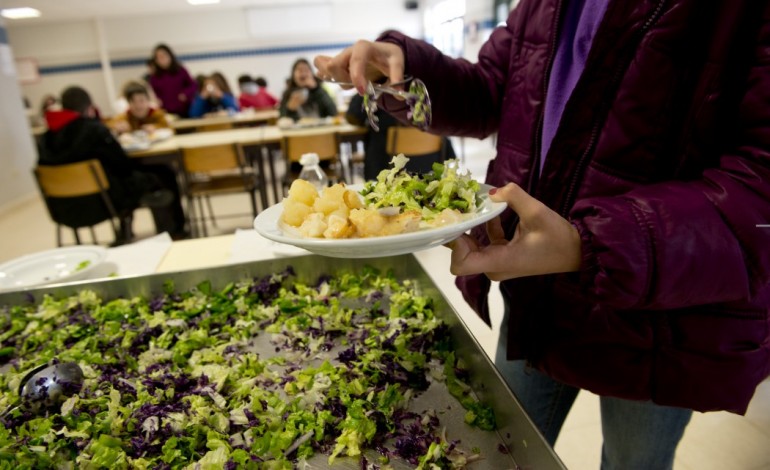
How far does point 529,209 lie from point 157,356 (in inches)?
36.3

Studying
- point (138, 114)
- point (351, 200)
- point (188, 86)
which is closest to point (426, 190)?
point (351, 200)

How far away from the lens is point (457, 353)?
1090mm

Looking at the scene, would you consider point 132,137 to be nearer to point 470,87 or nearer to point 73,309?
point 73,309

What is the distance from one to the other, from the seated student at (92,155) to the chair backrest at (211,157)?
47 centimetres

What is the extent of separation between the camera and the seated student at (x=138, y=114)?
551 centimetres

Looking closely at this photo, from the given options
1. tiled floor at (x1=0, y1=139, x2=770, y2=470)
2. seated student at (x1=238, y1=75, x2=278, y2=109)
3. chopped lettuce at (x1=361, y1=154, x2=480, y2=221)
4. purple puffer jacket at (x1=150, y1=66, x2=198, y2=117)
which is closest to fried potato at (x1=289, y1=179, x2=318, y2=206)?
chopped lettuce at (x1=361, y1=154, x2=480, y2=221)

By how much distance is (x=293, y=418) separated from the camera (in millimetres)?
909

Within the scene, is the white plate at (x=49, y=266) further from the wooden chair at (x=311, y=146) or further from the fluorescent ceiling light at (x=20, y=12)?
the fluorescent ceiling light at (x=20, y=12)

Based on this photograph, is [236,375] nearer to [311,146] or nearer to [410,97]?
[410,97]

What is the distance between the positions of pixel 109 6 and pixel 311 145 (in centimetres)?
949

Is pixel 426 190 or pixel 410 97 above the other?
pixel 410 97

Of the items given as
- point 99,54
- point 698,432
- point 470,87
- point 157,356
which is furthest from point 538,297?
point 99,54

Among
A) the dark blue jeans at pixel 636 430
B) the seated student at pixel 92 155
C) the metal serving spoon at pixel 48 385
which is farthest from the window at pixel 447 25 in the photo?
the metal serving spoon at pixel 48 385

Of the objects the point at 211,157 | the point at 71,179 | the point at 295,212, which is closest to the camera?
the point at 295,212
